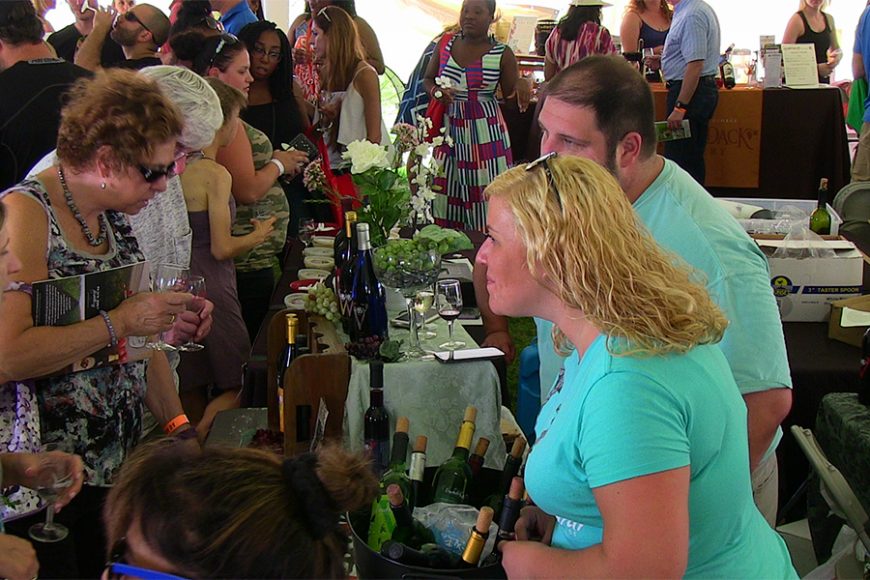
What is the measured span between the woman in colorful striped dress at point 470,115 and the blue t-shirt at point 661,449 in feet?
11.3

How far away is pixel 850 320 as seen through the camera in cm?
244

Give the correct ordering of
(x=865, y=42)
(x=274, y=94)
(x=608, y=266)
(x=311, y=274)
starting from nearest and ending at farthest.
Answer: (x=608, y=266)
(x=311, y=274)
(x=274, y=94)
(x=865, y=42)

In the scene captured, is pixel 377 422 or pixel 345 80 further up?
pixel 345 80

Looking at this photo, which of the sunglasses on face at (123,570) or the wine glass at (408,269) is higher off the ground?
the wine glass at (408,269)

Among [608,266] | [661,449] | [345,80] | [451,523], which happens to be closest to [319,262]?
[345,80]

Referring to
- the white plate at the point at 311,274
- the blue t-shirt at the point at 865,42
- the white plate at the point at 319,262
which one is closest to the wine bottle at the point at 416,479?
the white plate at the point at 311,274

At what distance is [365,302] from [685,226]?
0.84 meters

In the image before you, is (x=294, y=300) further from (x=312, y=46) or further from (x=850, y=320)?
(x=312, y=46)

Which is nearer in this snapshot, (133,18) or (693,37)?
(133,18)

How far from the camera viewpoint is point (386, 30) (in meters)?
8.20

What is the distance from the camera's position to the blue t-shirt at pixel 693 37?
5309 mm

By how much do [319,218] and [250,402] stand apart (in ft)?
7.76

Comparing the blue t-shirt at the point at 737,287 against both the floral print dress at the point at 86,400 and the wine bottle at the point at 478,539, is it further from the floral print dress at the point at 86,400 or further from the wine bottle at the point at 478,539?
the floral print dress at the point at 86,400

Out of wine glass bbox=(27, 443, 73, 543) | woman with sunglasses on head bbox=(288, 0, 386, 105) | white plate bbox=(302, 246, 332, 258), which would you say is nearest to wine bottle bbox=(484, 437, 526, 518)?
wine glass bbox=(27, 443, 73, 543)
